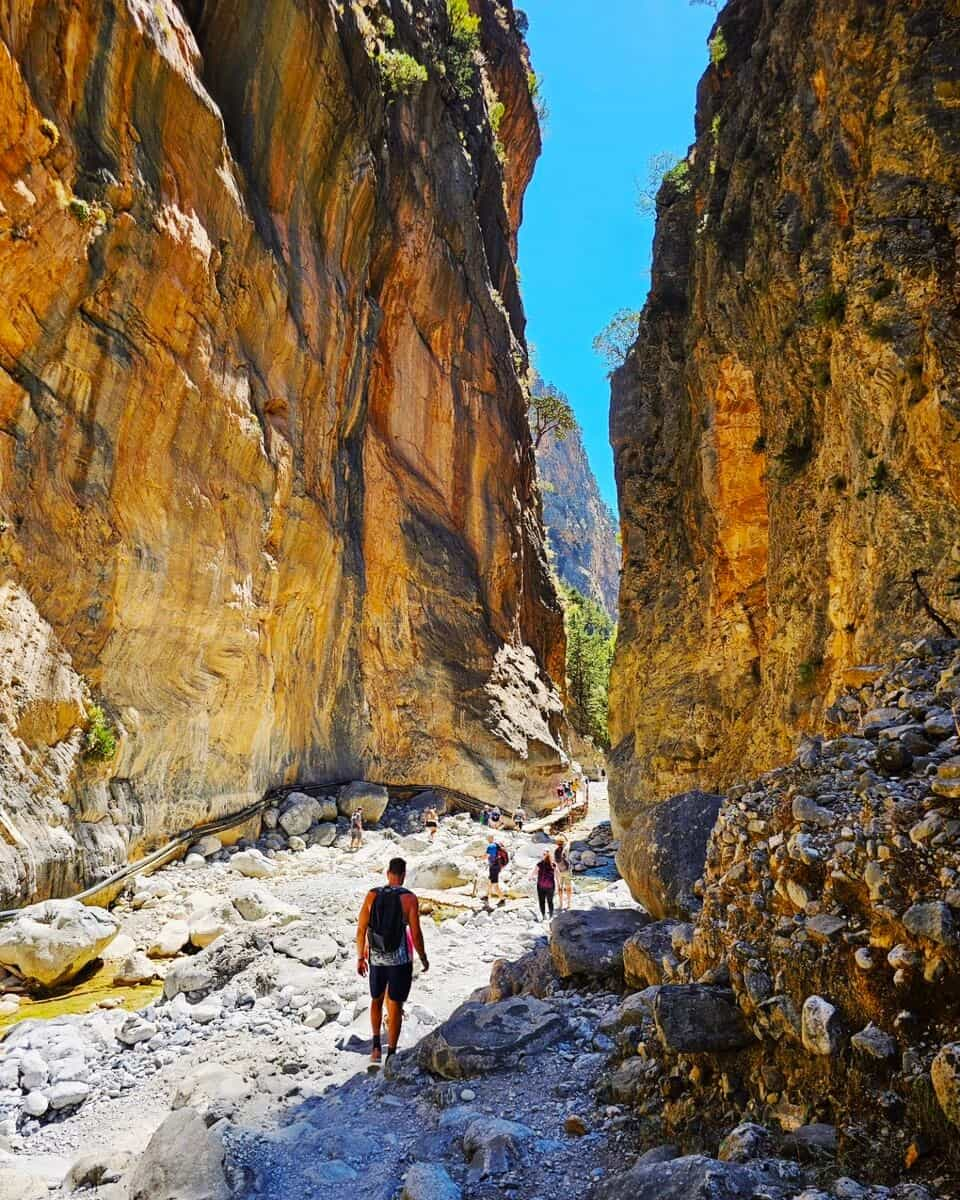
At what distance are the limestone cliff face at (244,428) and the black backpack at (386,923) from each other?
7917 mm

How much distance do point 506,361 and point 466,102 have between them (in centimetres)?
1151

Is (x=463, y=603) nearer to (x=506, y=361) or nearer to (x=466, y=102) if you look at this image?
(x=506, y=361)

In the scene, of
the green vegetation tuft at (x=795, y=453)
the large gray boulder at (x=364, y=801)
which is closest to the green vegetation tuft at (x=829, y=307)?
the green vegetation tuft at (x=795, y=453)

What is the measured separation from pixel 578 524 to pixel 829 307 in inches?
5017

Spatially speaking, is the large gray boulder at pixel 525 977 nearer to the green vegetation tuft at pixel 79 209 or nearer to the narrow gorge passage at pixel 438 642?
the narrow gorge passage at pixel 438 642

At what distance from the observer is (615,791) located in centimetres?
1877

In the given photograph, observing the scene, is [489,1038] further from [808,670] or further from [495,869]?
[808,670]

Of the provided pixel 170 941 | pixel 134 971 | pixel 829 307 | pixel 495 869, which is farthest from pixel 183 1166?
pixel 829 307

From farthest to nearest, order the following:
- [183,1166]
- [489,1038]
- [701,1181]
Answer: [489,1038]
[183,1166]
[701,1181]

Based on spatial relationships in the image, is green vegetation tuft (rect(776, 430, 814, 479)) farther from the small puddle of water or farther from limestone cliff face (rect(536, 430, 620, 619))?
limestone cliff face (rect(536, 430, 620, 619))

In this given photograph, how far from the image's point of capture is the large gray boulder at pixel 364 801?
21.1 meters

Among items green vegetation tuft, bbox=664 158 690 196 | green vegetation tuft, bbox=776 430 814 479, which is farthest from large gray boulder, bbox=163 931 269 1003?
green vegetation tuft, bbox=664 158 690 196

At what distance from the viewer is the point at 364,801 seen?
2128cm

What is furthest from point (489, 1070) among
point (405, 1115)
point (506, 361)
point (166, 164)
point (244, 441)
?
point (506, 361)
